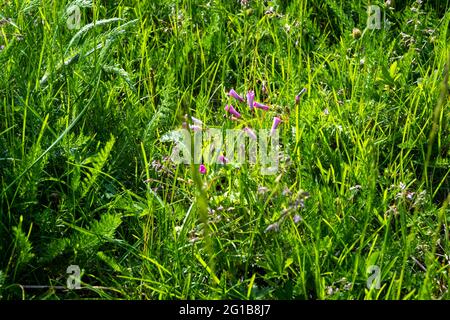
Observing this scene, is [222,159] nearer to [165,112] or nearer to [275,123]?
[275,123]

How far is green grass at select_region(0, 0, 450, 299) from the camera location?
2.00m

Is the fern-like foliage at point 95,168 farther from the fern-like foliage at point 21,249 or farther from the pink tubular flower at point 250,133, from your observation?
the pink tubular flower at point 250,133

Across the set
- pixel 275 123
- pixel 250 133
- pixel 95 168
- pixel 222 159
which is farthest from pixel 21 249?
pixel 275 123

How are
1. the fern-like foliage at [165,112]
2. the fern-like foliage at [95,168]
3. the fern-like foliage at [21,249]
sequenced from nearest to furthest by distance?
the fern-like foliage at [21,249] → the fern-like foliage at [95,168] → the fern-like foliage at [165,112]

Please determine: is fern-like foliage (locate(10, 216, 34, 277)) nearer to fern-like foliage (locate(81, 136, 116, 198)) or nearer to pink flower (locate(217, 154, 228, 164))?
fern-like foliage (locate(81, 136, 116, 198))

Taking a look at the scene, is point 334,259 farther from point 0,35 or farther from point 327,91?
point 0,35

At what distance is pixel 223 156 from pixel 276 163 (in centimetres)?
17

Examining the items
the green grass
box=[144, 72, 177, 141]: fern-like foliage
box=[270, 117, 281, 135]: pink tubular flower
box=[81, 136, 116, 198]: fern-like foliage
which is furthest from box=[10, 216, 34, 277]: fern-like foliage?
box=[270, 117, 281, 135]: pink tubular flower

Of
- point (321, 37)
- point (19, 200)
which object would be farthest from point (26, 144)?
point (321, 37)

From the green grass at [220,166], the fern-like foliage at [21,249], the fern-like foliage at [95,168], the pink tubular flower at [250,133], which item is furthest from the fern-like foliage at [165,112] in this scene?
the fern-like foliage at [21,249]

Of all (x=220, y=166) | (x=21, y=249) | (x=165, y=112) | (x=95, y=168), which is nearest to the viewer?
(x=21, y=249)

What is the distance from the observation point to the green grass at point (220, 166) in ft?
6.56

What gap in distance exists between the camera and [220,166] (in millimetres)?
2268

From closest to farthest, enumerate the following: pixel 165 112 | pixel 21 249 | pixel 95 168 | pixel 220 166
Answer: pixel 21 249
pixel 95 168
pixel 220 166
pixel 165 112
